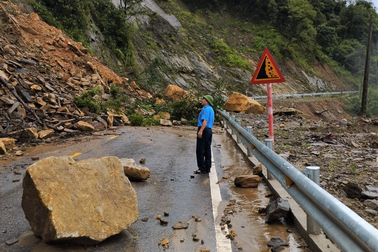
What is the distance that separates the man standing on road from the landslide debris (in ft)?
20.1

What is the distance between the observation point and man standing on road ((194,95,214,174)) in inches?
303

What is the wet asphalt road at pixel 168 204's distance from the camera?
4.07 m

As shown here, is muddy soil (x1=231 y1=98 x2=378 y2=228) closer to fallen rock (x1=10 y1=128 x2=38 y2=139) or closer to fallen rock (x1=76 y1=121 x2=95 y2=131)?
fallen rock (x1=76 y1=121 x2=95 y2=131)

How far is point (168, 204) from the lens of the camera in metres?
5.51

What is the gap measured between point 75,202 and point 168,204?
1.88m

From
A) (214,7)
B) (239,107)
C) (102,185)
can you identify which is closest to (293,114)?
(239,107)

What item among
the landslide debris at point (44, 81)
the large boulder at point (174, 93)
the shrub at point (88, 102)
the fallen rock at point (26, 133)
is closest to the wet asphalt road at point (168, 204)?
the fallen rock at point (26, 133)

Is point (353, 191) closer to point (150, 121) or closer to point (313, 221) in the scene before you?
point (313, 221)

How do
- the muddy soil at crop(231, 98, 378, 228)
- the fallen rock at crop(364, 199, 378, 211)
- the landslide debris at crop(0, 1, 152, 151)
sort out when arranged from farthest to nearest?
the landslide debris at crop(0, 1, 152, 151), the muddy soil at crop(231, 98, 378, 228), the fallen rock at crop(364, 199, 378, 211)

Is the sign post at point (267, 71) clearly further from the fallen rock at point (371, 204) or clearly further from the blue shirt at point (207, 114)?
the fallen rock at point (371, 204)

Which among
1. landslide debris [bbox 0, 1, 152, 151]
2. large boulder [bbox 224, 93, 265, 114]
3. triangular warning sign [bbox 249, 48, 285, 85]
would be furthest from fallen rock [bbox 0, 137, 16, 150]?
large boulder [bbox 224, 93, 265, 114]

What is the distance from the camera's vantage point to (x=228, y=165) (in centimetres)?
870

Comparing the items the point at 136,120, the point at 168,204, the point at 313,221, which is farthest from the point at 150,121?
the point at 313,221

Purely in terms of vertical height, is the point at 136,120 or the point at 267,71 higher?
the point at 267,71
